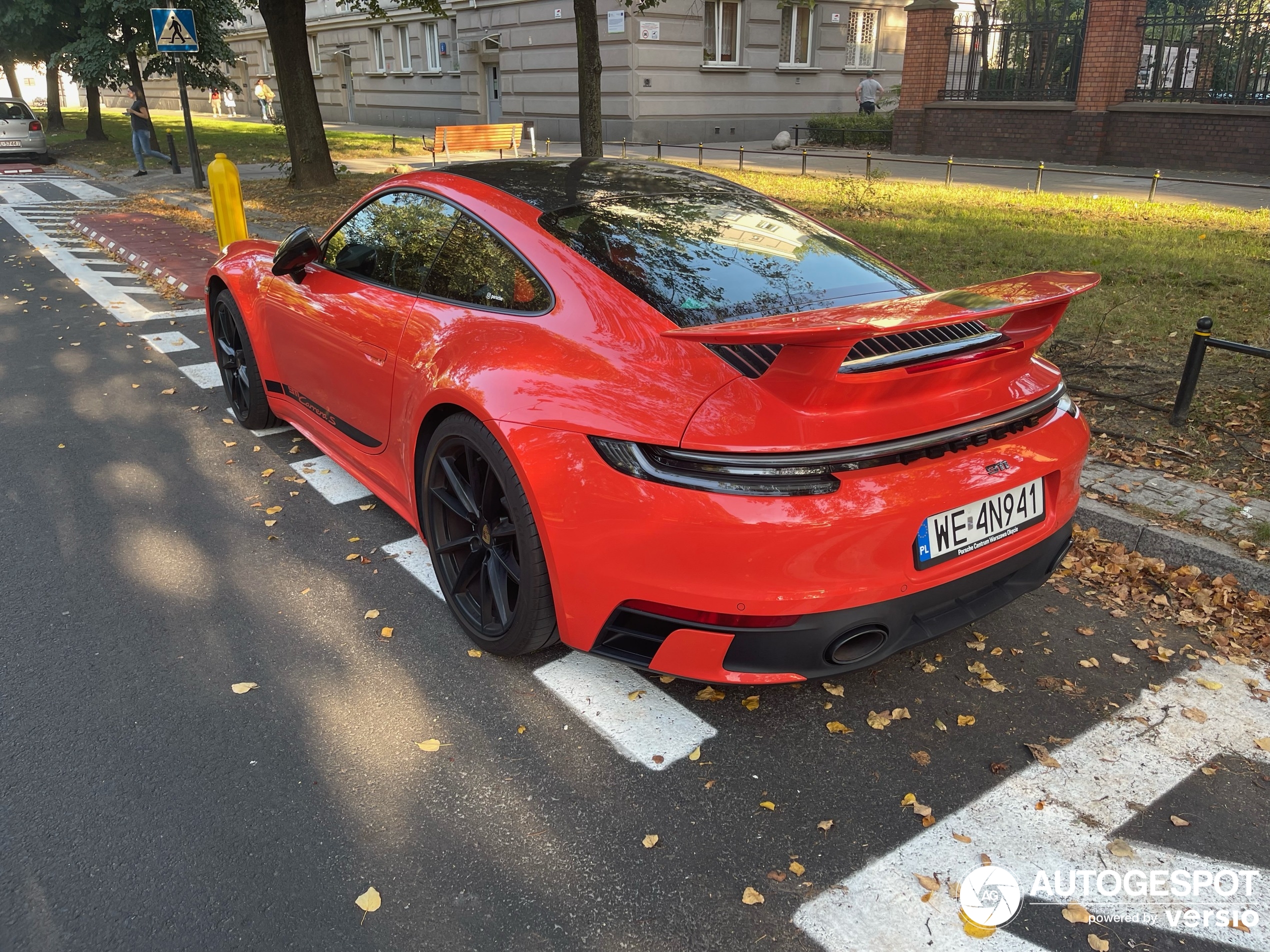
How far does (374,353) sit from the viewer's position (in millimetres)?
3625

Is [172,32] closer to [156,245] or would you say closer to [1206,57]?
[156,245]

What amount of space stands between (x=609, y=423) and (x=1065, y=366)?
457cm

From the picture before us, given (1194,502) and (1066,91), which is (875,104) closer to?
(1066,91)

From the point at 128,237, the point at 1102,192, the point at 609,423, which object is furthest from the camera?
the point at 1102,192

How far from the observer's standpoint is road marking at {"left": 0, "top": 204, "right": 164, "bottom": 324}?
8.45m

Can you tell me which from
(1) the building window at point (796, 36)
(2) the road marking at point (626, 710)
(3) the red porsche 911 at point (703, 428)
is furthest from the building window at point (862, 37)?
(2) the road marking at point (626, 710)

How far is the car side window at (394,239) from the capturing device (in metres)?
3.57

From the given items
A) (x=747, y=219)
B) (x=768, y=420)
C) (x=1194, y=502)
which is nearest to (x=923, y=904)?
(x=768, y=420)

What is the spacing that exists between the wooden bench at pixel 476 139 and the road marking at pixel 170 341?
38.0ft

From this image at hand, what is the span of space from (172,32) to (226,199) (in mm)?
6701

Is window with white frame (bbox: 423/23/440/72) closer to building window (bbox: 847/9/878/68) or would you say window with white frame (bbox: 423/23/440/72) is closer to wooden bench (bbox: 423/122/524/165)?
wooden bench (bbox: 423/122/524/165)

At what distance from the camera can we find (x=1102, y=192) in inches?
553

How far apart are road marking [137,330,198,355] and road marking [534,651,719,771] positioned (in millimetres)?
5485

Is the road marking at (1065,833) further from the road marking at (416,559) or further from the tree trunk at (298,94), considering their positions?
the tree trunk at (298,94)
